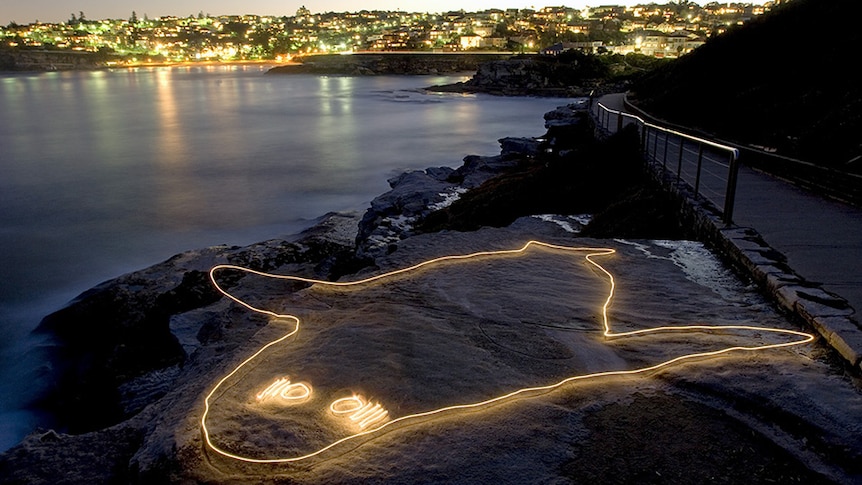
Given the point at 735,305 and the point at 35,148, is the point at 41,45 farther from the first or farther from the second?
the point at 735,305

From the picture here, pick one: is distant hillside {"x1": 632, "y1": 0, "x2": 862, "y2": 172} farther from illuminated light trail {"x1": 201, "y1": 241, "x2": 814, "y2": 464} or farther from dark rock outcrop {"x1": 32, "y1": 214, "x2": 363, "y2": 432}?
dark rock outcrop {"x1": 32, "y1": 214, "x2": 363, "y2": 432}

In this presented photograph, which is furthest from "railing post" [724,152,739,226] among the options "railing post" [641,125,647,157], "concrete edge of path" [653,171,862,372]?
"railing post" [641,125,647,157]

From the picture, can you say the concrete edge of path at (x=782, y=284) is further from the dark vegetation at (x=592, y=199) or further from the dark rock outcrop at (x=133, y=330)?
the dark rock outcrop at (x=133, y=330)

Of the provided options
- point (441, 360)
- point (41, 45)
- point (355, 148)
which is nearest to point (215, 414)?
point (441, 360)

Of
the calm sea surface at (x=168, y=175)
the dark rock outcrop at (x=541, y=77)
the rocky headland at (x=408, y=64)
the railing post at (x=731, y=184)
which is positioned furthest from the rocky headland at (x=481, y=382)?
the rocky headland at (x=408, y=64)

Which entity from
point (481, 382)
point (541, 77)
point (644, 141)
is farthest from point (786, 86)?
point (541, 77)
